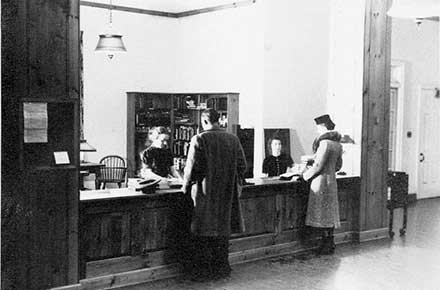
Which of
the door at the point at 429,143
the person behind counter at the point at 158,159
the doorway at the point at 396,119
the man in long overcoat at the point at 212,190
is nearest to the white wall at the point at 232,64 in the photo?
the doorway at the point at 396,119

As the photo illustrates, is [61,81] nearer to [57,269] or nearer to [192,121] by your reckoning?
[57,269]

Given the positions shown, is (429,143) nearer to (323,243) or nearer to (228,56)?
(228,56)

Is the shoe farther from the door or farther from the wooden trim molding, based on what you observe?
the door

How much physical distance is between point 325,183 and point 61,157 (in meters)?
3.31

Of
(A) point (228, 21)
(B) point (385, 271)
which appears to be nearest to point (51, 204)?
(B) point (385, 271)

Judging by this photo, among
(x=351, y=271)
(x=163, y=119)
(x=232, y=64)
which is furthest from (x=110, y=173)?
(x=351, y=271)

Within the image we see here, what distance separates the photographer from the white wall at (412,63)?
12727 mm

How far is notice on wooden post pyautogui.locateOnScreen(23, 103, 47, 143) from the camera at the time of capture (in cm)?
543

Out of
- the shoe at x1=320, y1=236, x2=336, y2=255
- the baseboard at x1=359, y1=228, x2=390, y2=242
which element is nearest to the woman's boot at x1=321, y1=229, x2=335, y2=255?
the shoe at x1=320, y1=236, x2=336, y2=255

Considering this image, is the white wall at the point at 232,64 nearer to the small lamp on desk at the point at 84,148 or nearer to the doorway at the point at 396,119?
the small lamp on desk at the point at 84,148

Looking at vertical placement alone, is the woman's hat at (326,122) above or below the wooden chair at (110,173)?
above

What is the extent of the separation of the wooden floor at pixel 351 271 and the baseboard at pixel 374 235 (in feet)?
0.50

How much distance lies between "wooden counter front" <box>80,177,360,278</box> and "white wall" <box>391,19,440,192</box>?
559 cm

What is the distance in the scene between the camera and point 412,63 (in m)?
13.0
